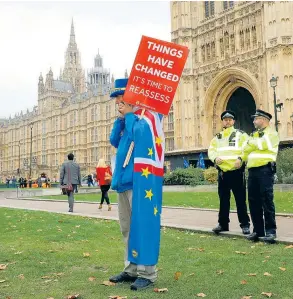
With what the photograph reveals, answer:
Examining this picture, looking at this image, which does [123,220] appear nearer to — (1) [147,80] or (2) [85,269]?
(2) [85,269]

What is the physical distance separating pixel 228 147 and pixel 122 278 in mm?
3247

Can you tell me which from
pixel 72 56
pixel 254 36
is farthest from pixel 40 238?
pixel 72 56

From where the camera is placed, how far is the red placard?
395cm

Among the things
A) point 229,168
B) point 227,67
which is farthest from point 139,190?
point 227,67

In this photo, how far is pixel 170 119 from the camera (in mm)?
53906

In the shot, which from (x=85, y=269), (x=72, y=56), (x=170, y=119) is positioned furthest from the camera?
(x=72, y=56)

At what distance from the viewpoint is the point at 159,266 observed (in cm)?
446

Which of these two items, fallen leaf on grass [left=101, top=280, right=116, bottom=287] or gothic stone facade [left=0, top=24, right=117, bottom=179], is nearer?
fallen leaf on grass [left=101, top=280, right=116, bottom=287]

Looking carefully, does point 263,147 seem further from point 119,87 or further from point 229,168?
point 119,87

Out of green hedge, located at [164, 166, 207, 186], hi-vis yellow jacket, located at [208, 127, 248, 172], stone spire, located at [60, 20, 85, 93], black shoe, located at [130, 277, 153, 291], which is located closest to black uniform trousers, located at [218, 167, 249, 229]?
hi-vis yellow jacket, located at [208, 127, 248, 172]

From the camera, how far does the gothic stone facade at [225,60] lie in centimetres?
2923

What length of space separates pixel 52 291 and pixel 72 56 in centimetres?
10070

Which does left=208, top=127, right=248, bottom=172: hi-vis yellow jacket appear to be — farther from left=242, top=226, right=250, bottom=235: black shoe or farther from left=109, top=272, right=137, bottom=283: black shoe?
left=109, top=272, right=137, bottom=283: black shoe

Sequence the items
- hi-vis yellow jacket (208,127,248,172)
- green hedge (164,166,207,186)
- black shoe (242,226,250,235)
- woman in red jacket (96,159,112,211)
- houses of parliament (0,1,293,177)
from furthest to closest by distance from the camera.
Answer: houses of parliament (0,1,293,177)
green hedge (164,166,207,186)
woman in red jacket (96,159,112,211)
hi-vis yellow jacket (208,127,248,172)
black shoe (242,226,250,235)
